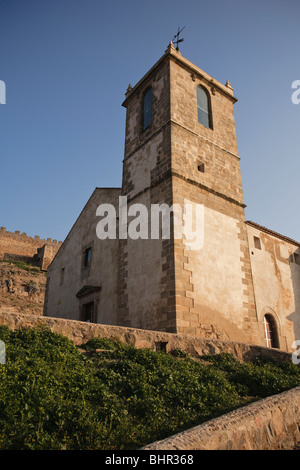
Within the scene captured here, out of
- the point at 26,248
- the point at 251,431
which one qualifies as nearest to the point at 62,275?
the point at 251,431

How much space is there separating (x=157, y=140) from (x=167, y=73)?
3001 mm

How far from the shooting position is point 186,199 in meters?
12.4

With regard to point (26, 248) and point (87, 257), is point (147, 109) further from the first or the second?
point (26, 248)

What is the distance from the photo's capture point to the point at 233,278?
12.8 meters

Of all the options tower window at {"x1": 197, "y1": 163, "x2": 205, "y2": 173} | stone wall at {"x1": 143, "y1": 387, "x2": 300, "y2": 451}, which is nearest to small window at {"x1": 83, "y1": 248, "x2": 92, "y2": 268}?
tower window at {"x1": 197, "y1": 163, "x2": 205, "y2": 173}

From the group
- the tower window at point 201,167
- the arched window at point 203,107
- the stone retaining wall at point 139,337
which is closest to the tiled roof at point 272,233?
the tower window at point 201,167

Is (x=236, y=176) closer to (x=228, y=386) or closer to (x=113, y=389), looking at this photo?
(x=228, y=386)

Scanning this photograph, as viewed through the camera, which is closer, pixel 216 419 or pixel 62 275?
pixel 216 419

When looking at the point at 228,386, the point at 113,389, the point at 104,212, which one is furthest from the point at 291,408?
the point at 104,212

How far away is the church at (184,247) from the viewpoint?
1157 cm

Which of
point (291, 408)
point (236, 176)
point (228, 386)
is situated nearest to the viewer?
point (291, 408)

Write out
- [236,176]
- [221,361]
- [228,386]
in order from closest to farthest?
1. [228,386]
2. [221,361]
3. [236,176]

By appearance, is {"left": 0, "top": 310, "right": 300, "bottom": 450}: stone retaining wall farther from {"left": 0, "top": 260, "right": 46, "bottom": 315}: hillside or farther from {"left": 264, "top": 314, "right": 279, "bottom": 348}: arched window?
{"left": 0, "top": 260, "right": 46, "bottom": 315}: hillside

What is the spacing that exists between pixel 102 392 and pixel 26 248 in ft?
141
